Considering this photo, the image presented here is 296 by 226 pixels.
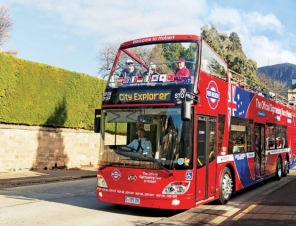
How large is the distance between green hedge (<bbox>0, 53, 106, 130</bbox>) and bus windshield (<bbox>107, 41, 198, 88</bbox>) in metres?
8.92

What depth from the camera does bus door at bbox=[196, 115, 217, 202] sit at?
28.0 feet

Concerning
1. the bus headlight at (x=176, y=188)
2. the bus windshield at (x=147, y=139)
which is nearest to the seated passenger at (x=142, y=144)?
the bus windshield at (x=147, y=139)

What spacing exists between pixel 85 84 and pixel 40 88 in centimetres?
352

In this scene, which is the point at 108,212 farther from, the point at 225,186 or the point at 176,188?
the point at 225,186

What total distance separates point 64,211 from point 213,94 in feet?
14.8

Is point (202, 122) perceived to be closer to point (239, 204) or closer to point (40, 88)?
point (239, 204)

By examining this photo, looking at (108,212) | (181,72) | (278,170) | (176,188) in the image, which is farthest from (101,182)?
(278,170)

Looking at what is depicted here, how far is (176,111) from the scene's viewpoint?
8.20 m

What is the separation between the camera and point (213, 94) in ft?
31.1

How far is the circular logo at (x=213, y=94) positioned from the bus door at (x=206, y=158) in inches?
14.3

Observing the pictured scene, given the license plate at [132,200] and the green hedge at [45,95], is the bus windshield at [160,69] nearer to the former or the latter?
the license plate at [132,200]

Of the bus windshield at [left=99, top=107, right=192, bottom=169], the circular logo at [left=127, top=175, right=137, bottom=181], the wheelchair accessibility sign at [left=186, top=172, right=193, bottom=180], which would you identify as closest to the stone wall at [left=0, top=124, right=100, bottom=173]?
the bus windshield at [left=99, top=107, right=192, bottom=169]

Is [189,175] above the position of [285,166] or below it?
above

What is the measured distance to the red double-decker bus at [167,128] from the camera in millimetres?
8062
